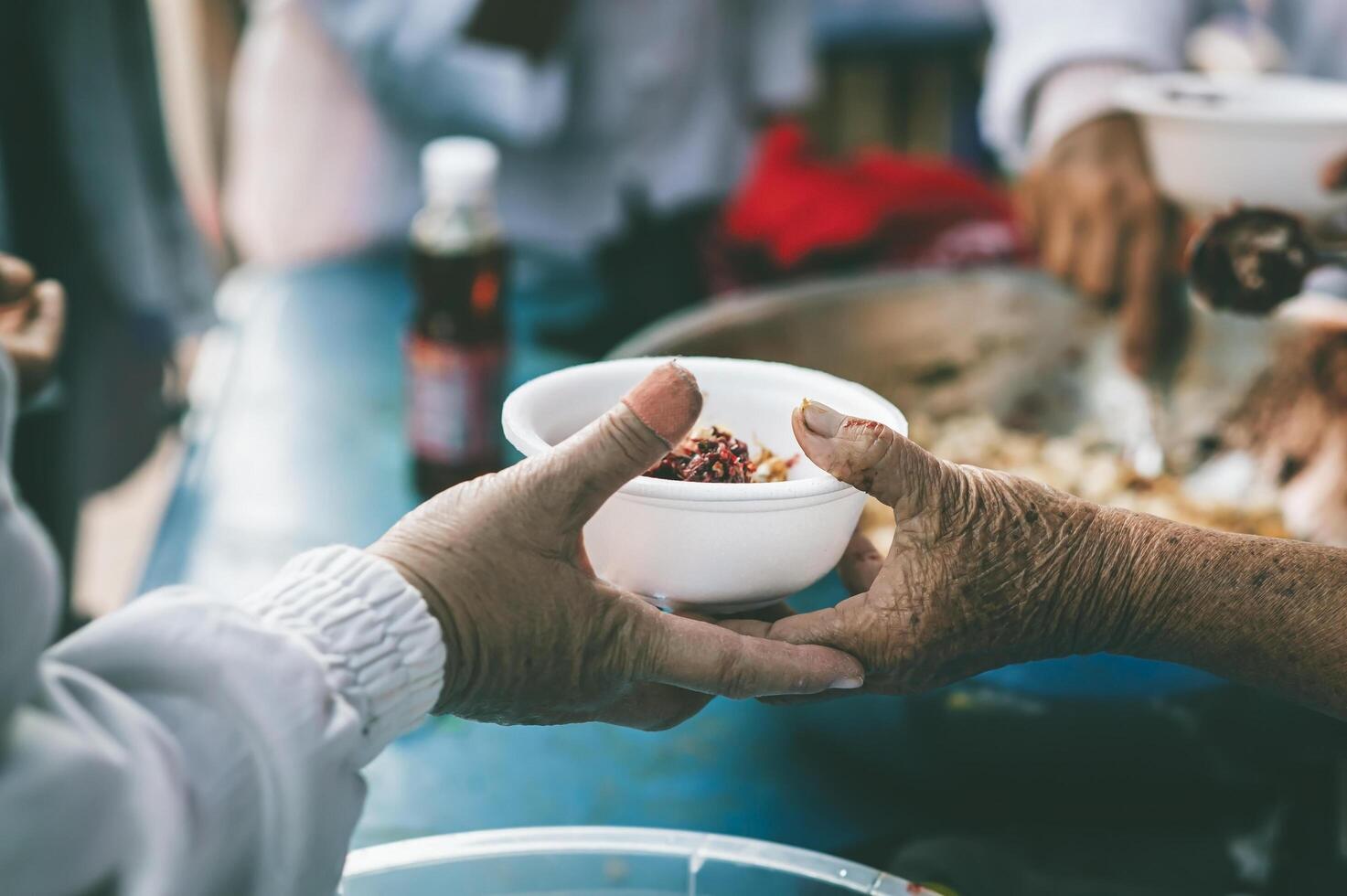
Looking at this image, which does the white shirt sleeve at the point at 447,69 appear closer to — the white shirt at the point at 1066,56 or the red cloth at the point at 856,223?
the red cloth at the point at 856,223

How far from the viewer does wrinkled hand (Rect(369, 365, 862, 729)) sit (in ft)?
1.86

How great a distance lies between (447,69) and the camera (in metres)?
1.83

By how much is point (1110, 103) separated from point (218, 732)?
1404 mm

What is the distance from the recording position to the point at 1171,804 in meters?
0.81

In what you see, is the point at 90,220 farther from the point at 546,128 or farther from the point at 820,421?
the point at 820,421

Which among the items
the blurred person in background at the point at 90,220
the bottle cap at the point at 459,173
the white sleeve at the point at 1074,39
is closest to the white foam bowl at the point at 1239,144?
the white sleeve at the point at 1074,39

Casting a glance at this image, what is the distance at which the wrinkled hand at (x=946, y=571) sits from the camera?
615 mm

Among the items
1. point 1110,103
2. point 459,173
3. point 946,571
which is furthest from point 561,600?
point 1110,103

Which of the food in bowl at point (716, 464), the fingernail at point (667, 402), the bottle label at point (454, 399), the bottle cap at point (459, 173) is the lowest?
the bottle label at point (454, 399)

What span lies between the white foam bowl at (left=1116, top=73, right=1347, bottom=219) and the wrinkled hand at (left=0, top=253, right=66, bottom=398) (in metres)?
1.01

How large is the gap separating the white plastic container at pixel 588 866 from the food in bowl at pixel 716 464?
23 centimetres

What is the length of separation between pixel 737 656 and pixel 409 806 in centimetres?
38

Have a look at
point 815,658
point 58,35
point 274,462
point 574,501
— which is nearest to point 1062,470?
point 815,658

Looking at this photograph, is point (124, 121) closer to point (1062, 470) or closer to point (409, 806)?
point (409, 806)
